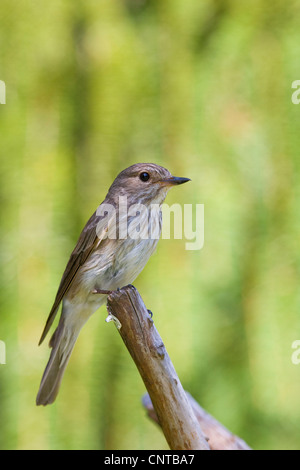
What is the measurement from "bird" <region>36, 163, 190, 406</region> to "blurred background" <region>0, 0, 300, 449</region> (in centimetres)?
66

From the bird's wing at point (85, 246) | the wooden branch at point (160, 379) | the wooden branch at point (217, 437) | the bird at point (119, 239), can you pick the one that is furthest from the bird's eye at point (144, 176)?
the wooden branch at point (217, 437)

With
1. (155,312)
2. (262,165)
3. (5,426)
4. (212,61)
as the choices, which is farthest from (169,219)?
(5,426)

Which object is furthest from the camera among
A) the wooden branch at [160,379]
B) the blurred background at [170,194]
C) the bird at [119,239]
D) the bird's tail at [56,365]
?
the blurred background at [170,194]

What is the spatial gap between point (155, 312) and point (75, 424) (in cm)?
55

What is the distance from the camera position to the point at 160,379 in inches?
47.8

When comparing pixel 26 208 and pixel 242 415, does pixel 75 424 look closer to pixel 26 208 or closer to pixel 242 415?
pixel 242 415

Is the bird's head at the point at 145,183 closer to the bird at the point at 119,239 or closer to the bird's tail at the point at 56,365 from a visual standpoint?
the bird at the point at 119,239

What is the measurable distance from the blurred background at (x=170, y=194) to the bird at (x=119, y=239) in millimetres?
658

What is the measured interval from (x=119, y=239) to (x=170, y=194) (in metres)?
0.95

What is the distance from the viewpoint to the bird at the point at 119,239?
1.51 metres

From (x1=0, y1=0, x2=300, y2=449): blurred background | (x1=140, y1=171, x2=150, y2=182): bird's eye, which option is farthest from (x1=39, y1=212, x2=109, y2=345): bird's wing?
(x1=0, y1=0, x2=300, y2=449): blurred background

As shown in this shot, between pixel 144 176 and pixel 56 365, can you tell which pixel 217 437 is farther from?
pixel 144 176

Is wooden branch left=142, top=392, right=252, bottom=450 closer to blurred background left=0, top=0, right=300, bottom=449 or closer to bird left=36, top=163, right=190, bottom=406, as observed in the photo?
bird left=36, top=163, right=190, bottom=406

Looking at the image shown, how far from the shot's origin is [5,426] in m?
2.21
